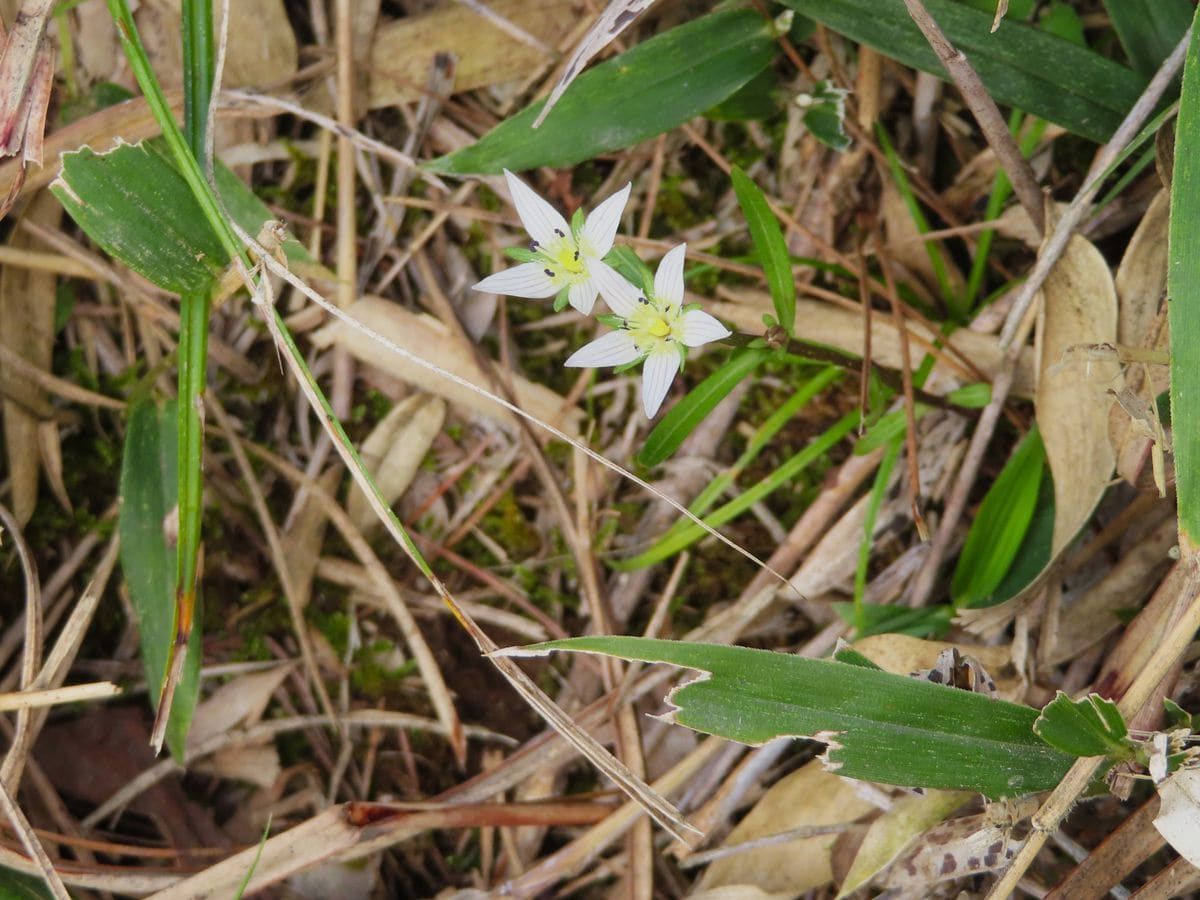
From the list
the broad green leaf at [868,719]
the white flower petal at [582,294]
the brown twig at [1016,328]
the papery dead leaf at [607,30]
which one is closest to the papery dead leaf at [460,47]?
the papery dead leaf at [607,30]

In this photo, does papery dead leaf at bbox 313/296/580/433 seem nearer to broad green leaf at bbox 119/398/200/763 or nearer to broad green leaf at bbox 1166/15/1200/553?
broad green leaf at bbox 119/398/200/763

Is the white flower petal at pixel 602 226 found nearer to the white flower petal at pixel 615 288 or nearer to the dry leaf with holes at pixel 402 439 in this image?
the white flower petal at pixel 615 288

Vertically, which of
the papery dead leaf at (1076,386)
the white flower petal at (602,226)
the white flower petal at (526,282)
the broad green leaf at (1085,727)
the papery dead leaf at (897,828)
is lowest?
the papery dead leaf at (897,828)

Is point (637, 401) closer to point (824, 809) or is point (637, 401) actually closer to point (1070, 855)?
point (824, 809)

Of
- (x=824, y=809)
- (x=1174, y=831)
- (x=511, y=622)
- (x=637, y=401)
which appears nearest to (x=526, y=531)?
(x=511, y=622)

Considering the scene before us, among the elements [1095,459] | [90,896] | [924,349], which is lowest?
[90,896]

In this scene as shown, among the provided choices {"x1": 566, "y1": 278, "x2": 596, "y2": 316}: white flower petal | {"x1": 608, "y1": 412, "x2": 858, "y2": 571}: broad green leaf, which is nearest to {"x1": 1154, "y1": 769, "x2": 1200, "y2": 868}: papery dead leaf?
{"x1": 608, "y1": 412, "x2": 858, "y2": 571}: broad green leaf
